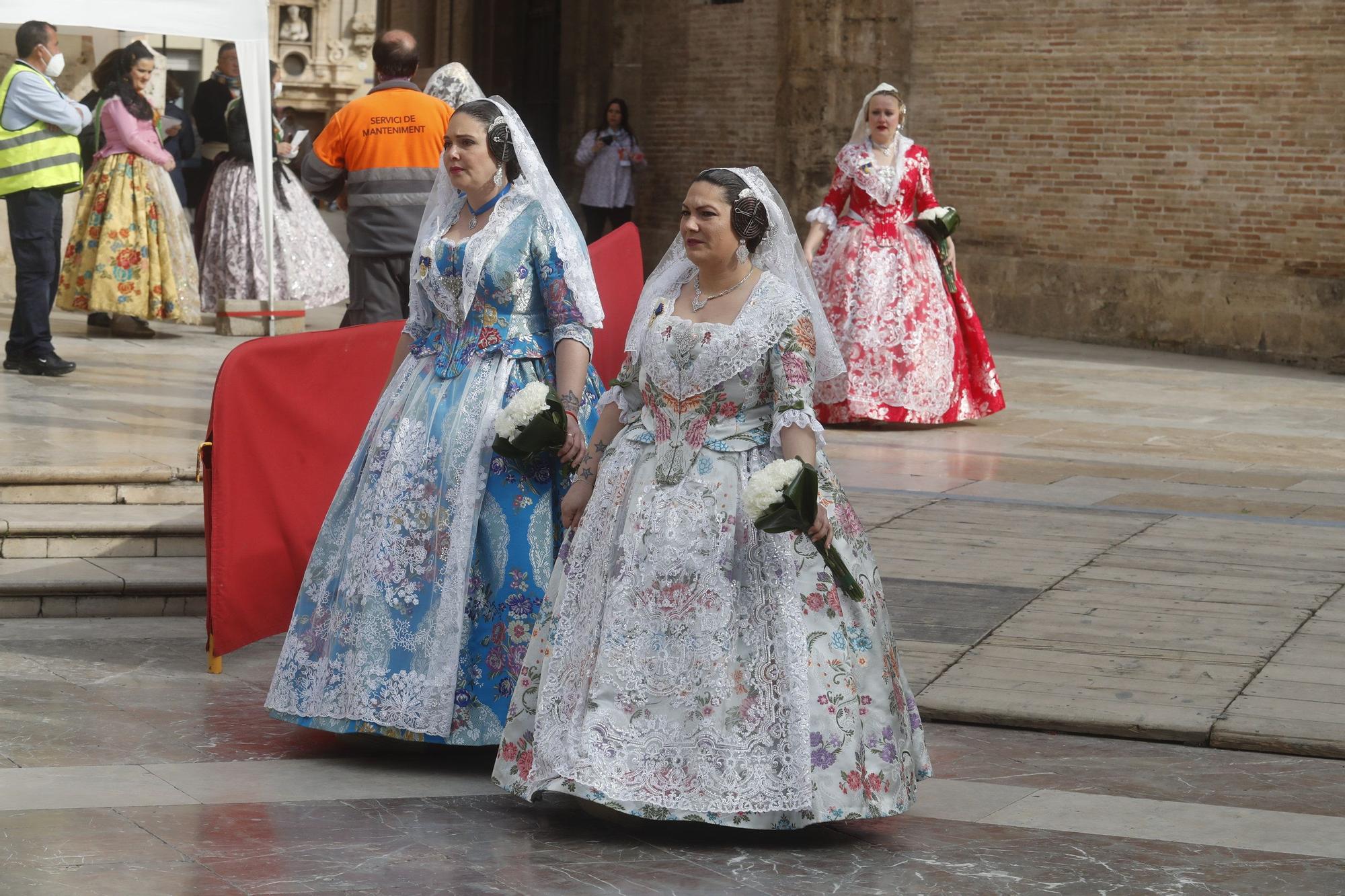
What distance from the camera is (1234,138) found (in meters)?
14.9

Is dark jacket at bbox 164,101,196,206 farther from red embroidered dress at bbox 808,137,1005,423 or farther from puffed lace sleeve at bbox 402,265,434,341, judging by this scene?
puffed lace sleeve at bbox 402,265,434,341

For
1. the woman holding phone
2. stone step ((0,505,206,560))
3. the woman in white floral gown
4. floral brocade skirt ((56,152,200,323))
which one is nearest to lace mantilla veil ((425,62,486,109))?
stone step ((0,505,206,560))

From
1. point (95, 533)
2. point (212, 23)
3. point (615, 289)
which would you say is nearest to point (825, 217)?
point (212, 23)

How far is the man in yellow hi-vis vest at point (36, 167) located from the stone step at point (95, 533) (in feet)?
9.97

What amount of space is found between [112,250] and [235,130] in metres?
1.29

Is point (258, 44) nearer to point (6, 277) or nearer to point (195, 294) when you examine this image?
point (195, 294)

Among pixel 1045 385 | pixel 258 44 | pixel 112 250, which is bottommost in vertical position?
pixel 1045 385

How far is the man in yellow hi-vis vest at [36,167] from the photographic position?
9680mm

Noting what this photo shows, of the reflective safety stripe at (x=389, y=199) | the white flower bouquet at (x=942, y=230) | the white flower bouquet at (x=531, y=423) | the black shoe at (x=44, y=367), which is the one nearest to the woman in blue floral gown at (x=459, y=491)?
the white flower bouquet at (x=531, y=423)

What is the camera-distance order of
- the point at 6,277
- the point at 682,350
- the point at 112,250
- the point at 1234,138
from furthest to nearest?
the point at 1234,138 < the point at 6,277 < the point at 112,250 < the point at 682,350

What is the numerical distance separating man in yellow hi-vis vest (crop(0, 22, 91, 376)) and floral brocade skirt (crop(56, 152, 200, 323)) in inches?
67.6

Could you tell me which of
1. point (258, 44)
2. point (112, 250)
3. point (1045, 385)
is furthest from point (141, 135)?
point (1045, 385)

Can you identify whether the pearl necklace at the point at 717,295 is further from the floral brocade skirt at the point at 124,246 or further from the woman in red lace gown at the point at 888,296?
the floral brocade skirt at the point at 124,246

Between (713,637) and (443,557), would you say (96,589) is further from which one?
(713,637)
